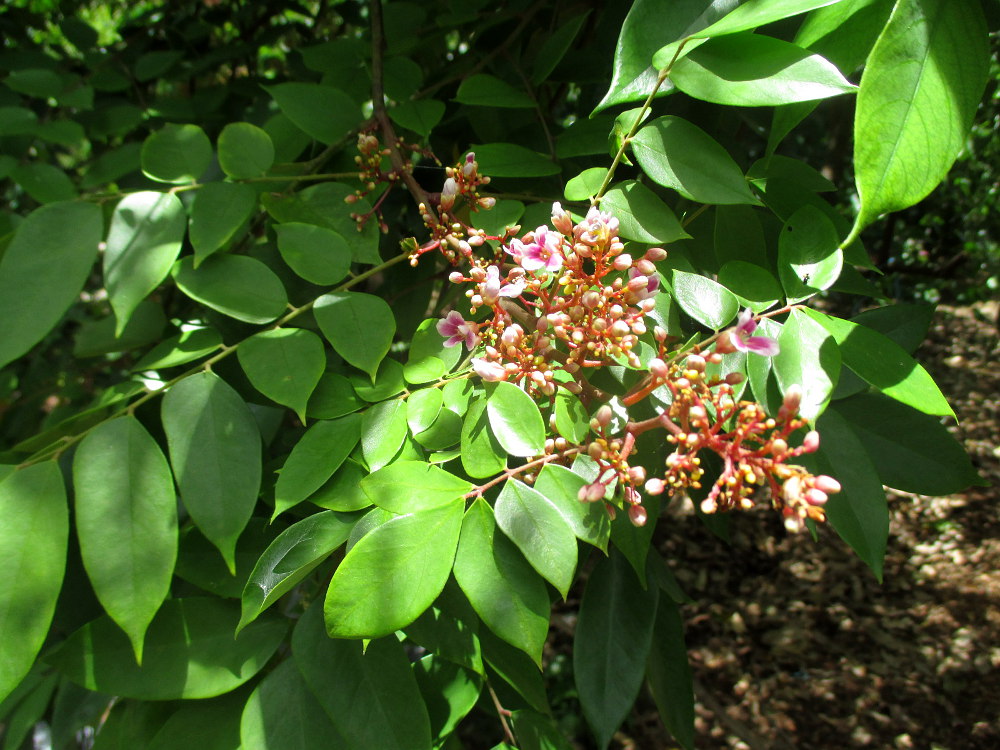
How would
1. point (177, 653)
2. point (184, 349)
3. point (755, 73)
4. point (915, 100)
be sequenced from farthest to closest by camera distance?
point (184, 349) → point (177, 653) → point (755, 73) → point (915, 100)

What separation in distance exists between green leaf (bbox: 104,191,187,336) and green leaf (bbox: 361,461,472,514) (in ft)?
1.46

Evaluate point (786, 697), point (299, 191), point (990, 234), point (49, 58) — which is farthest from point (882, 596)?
point (49, 58)

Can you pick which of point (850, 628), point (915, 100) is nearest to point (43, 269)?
point (915, 100)

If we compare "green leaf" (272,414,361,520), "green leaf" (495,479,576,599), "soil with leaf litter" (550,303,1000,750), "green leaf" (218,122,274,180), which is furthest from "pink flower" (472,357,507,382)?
"soil with leaf litter" (550,303,1000,750)

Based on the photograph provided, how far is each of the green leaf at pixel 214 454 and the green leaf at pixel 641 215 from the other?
1.81 feet

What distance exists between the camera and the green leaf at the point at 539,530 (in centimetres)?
73

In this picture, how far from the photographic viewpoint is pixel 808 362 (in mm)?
753

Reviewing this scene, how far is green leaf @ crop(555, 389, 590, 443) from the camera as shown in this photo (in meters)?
0.80

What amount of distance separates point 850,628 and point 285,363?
2.60m

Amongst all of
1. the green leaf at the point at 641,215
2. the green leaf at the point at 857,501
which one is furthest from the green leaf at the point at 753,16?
the green leaf at the point at 857,501

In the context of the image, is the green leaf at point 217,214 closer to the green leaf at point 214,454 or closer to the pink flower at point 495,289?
the green leaf at point 214,454

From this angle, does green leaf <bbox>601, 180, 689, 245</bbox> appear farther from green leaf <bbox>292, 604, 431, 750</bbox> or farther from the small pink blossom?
green leaf <bbox>292, 604, 431, 750</bbox>

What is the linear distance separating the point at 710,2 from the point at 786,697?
8.01ft

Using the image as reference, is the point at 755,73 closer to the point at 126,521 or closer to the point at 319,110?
the point at 319,110
